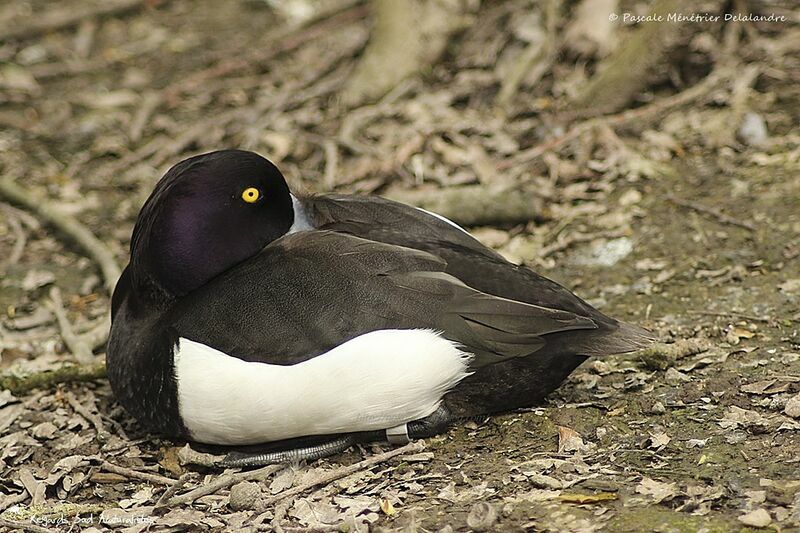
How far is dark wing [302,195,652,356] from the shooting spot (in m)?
3.43

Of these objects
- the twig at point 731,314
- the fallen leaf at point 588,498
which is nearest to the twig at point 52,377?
the fallen leaf at point 588,498

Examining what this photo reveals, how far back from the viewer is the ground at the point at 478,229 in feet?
10.2

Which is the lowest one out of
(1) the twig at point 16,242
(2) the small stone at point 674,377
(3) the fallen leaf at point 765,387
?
(3) the fallen leaf at point 765,387

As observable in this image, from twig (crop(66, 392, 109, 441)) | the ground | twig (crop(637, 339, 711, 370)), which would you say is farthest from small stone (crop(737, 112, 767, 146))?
twig (crop(66, 392, 109, 441))

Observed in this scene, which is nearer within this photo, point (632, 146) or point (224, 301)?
point (224, 301)

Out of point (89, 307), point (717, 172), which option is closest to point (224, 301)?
point (89, 307)

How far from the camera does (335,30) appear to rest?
7.98 m

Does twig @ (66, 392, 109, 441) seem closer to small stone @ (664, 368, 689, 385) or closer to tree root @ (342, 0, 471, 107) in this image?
small stone @ (664, 368, 689, 385)

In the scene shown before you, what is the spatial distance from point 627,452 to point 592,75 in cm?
373

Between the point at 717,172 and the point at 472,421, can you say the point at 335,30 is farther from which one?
the point at 472,421

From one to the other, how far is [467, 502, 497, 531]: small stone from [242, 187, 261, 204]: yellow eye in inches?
56.3

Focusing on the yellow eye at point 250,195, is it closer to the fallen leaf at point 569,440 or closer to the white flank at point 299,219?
the white flank at point 299,219

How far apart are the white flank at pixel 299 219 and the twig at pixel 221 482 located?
0.90 meters

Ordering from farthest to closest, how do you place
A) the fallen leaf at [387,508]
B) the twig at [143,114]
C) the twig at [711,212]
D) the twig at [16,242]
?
1. the twig at [143,114]
2. the twig at [16,242]
3. the twig at [711,212]
4. the fallen leaf at [387,508]
